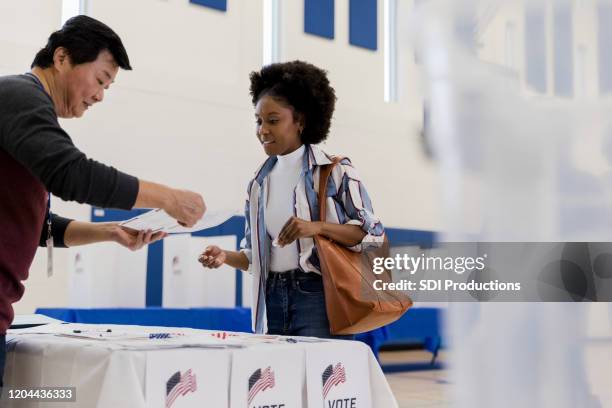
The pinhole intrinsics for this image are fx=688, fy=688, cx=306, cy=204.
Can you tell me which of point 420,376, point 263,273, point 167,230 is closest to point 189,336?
point 167,230

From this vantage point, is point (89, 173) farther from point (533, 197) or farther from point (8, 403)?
point (533, 197)

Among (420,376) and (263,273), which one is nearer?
(263,273)

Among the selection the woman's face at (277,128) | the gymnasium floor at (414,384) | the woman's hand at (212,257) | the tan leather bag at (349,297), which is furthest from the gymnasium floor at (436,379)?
the woman's face at (277,128)

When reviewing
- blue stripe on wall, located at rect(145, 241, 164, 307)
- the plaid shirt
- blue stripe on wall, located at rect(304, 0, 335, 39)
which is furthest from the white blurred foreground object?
blue stripe on wall, located at rect(304, 0, 335, 39)

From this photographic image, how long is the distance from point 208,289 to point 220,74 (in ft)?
7.69

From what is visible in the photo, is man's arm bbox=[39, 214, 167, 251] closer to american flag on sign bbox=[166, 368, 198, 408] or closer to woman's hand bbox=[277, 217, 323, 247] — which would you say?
woman's hand bbox=[277, 217, 323, 247]

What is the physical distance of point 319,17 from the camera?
6.72 metres

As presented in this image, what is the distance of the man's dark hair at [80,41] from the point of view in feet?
4.24

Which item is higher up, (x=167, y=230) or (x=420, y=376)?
(x=167, y=230)

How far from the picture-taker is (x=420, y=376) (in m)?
5.83

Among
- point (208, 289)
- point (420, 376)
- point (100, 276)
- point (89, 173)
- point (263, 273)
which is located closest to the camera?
point (89, 173)

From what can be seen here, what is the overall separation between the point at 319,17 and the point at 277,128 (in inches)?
200

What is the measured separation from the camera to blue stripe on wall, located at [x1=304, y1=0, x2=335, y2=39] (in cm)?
663

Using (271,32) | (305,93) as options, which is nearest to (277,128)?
(305,93)
